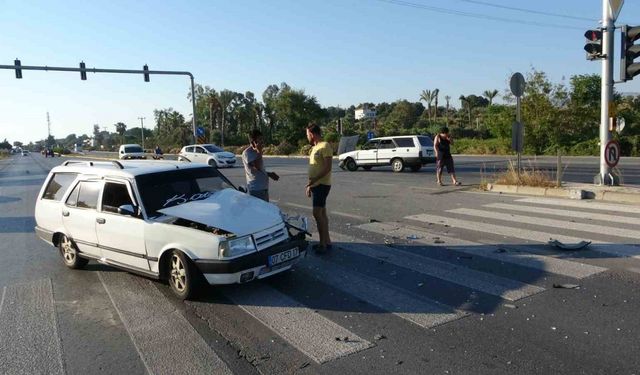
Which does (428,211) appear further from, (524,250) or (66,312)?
(66,312)

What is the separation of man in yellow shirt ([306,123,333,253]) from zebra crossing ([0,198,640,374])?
1.26ft

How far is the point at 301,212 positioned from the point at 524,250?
18.7ft

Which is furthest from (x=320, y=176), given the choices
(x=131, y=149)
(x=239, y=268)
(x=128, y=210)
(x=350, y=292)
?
(x=131, y=149)

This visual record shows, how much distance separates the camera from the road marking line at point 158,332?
3.83 m

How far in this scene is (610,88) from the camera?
1195 centimetres

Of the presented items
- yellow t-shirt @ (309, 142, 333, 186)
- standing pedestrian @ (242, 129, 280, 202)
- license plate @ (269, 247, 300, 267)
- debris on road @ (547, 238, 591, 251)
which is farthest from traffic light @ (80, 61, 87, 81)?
debris on road @ (547, 238, 591, 251)

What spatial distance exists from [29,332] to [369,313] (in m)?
3.19

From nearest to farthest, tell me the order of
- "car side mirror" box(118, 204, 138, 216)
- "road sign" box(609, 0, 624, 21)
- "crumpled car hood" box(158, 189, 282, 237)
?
"crumpled car hood" box(158, 189, 282, 237) < "car side mirror" box(118, 204, 138, 216) < "road sign" box(609, 0, 624, 21)

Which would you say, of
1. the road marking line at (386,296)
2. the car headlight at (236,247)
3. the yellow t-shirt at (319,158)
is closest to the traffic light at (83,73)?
the yellow t-shirt at (319,158)

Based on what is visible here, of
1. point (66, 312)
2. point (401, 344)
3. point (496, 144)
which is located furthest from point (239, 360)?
point (496, 144)

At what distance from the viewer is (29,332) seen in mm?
4621

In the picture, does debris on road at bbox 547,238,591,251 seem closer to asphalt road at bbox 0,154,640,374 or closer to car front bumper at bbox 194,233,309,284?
asphalt road at bbox 0,154,640,374

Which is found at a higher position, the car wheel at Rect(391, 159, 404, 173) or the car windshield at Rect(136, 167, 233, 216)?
the car windshield at Rect(136, 167, 233, 216)

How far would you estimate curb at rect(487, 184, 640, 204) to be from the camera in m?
10.6
